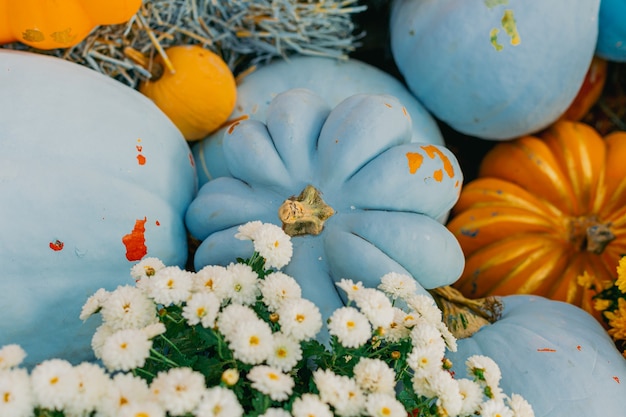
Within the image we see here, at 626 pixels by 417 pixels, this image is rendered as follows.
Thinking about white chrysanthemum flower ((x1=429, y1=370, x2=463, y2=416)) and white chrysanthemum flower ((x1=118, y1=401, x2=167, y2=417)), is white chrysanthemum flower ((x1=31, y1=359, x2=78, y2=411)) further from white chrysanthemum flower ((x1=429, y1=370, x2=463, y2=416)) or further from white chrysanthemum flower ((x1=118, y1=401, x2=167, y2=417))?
white chrysanthemum flower ((x1=429, y1=370, x2=463, y2=416))

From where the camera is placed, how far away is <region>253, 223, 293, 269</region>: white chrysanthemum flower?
2.43ft

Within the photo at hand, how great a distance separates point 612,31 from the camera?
1.28 meters

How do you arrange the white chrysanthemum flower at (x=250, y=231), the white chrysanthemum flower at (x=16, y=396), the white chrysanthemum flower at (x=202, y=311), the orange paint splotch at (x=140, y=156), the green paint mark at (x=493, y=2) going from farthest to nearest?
1. the green paint mark at (x=493, y=2)
2. the orange paint splotch at (x=140, y=156)
3. the white chrysanthemum flower at (x=250, y=231)
4. the white chrysanthemum flower at (x=202, y=311)
5. the white chrysanthemum flower at (x=16, y=396)

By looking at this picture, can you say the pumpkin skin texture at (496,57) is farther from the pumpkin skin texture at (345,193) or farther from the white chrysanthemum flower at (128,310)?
the white chrysanthemum flower at (128,310)

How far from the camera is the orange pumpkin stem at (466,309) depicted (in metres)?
1.07

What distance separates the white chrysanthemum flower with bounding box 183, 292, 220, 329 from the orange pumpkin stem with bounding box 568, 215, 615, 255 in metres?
0.84

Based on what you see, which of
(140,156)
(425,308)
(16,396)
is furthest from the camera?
(140,156)

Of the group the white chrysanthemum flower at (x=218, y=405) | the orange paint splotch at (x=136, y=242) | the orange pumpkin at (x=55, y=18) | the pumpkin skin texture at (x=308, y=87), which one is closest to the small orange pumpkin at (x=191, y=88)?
the pumpkin skin texture at (x=308, y=87)

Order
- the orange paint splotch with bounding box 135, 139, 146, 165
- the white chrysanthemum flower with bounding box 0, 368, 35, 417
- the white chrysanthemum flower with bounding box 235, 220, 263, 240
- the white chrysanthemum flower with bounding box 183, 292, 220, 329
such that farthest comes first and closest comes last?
the orange paint splotch with bounding box 135, 139, 146, 165, the white chrysanthemum flower with bounding box 235, 220, 263, 240, the white chrysanthemum flower with bounding box 183, 292, 220, 329, the white chrysanthemum flower with bounding box 0, 368, 35, 417

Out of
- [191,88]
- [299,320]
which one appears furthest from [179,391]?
[191,88]

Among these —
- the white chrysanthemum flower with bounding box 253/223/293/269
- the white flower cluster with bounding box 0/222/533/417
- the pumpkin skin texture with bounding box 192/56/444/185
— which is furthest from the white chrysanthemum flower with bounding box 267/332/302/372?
the pumpkin skin texture with bounding box 192/56/444/185

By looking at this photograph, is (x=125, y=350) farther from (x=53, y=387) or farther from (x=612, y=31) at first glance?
(x=612, y=31)

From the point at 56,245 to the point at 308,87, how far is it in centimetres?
59

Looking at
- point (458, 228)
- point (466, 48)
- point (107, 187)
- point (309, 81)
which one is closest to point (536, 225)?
point (458, 228)
